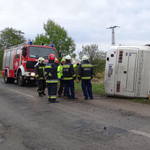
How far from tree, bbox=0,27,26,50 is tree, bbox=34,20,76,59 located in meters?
15.4

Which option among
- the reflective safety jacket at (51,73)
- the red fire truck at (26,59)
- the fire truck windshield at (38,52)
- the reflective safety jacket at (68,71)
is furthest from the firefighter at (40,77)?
the fire truck windshield at (38,52)

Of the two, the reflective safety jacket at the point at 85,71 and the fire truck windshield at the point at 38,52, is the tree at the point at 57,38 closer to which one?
the fire truck windshield at the point at 38,52

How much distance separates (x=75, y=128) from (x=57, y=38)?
1338 inches

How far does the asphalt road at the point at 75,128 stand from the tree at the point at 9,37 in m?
47.7

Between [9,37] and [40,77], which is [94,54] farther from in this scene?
[9,37]

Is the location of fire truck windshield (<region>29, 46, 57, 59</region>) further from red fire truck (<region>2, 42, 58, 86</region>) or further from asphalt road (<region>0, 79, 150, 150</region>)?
asphalt road (<region>0, 79, 150, 150</region>)

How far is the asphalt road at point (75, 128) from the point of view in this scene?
354 cm

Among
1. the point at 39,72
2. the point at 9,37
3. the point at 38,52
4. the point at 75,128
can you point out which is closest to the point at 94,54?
the point at 38,52

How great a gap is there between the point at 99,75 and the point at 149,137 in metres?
15.5

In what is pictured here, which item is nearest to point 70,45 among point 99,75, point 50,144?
point 99,75

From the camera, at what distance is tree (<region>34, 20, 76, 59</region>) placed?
122ft

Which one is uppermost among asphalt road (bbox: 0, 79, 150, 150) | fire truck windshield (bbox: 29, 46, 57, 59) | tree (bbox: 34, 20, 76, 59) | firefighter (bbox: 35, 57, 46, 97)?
tree (bbox: 34, 20, 76, 59)

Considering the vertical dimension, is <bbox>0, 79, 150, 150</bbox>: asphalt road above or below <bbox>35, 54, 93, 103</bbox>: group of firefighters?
below

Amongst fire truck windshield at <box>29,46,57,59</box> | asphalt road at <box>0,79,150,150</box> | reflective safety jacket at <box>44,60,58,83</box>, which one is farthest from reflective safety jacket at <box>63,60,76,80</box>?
fire truck windshield at <box>29,46,57,59</box>
